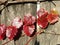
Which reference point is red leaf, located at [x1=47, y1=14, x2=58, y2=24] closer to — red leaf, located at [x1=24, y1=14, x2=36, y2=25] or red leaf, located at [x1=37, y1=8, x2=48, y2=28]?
red leaf, located at [x1=37, y1=8, x2=48, y2=28]

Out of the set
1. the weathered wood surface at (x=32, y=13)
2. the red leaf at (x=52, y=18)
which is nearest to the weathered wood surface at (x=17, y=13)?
the weathered wood surface at (x=32, y=13)

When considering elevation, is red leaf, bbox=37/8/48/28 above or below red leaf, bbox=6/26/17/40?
above

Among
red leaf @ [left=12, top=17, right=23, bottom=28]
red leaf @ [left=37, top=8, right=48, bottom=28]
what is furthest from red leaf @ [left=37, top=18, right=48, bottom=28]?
red leaf @ [left=12, top=17, right=23, bottom=28]

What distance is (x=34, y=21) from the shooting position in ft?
8.24

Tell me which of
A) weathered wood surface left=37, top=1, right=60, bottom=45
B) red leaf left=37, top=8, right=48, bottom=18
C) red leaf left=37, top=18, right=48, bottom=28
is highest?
red leaf left=37, top=8, right=48, bottom=18

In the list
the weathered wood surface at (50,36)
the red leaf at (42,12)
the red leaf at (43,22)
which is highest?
the red leaf at (42,12)

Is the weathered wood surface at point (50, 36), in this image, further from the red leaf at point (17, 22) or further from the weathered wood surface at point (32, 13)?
the red leaf at point (17, 22)

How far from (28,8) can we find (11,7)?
0.56 ft

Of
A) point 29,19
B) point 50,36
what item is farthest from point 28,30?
point 50,36

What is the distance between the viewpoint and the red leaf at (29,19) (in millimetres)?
2510

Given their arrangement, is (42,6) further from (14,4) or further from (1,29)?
(1,29)

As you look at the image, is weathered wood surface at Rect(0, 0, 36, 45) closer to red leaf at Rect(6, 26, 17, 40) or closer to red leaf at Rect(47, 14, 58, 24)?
red leaf at Rect(6, 26, 17, 40)

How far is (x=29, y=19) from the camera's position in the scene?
253 centimetres

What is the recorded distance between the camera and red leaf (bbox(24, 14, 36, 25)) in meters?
2.51
